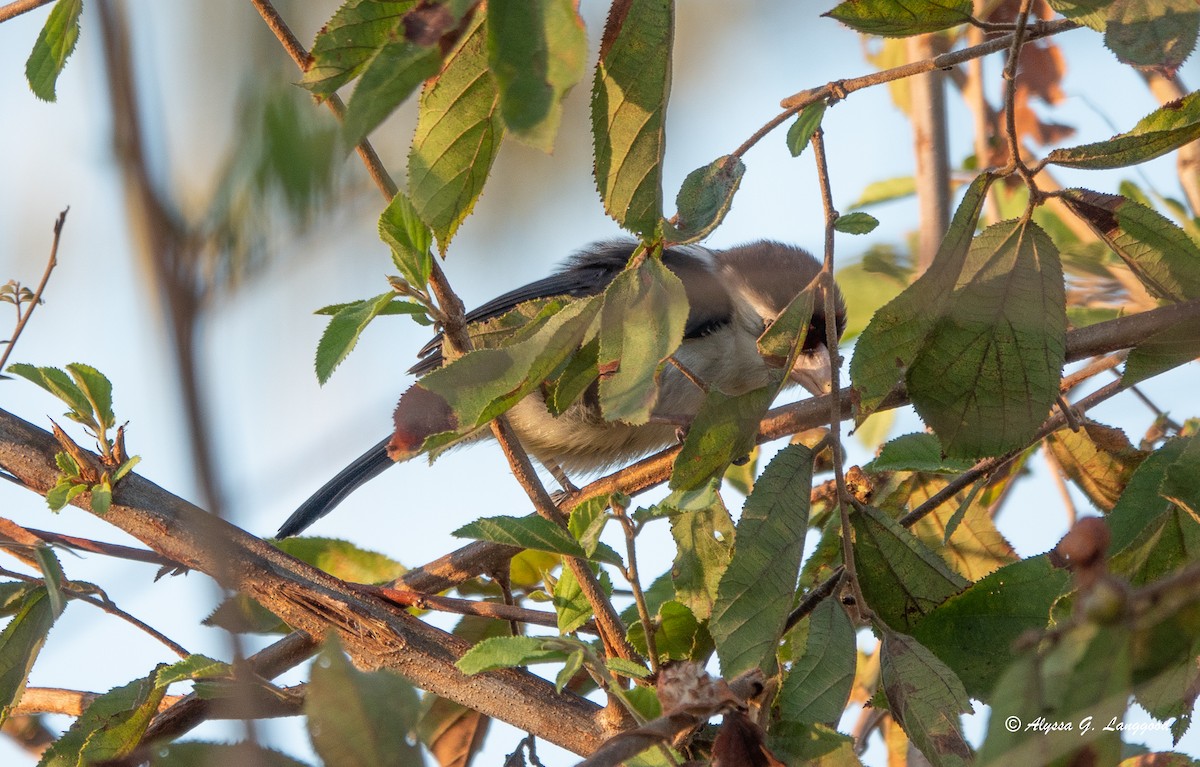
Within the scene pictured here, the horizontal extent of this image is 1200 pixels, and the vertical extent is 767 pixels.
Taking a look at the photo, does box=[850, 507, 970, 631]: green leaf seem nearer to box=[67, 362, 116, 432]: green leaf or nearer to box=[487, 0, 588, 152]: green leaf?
box=[487, 0, 588, 152]: green leaf

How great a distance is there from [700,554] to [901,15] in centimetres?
106

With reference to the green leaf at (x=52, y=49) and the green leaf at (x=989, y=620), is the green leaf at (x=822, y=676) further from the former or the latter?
the green leaf at (x=52, y=49)

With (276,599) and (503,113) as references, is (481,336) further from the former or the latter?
(503,113)

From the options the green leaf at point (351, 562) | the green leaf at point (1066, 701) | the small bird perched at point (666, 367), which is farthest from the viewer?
the small bird perched at point (666, 367)

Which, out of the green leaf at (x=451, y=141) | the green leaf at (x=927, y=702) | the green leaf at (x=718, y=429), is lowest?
the green leaf at (x=927, y=702)

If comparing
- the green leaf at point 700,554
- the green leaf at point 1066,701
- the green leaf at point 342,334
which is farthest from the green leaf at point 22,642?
the green leaf at point 1066,701

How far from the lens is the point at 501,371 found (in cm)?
158

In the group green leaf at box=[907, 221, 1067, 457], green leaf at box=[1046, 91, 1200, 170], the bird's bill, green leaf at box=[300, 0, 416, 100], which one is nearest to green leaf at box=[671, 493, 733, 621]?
green leaf at box=[907, 221, 1067, 457]

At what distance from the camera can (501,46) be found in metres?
1.23

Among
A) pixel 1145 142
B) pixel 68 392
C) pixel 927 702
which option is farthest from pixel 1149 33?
pixel 68 392

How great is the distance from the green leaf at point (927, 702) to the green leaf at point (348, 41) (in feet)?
3.76

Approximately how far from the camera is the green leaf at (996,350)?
182cm

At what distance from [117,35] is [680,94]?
1.25m

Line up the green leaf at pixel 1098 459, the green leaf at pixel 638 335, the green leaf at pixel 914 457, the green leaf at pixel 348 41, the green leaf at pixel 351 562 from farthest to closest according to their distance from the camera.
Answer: the green leaf at pixel 351 562
the green leaf at pixel 1098 459
the green leaf at pixel 914 457
the green leaf at pixel 638 335
the green leaf at pixel 348 41
